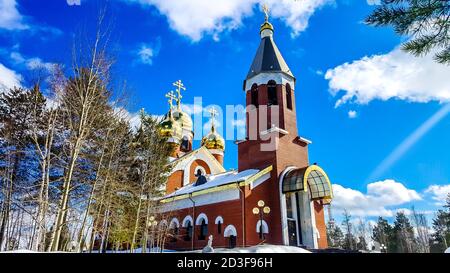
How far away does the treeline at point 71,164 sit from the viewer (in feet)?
30.0

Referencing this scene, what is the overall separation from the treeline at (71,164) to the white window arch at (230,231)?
177 inches

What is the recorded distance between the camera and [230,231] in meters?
16.8

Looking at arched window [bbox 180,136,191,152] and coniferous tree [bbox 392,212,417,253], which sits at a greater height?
arched window [bbox 180,136,191,152]

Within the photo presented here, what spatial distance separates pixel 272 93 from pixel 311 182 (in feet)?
21.1

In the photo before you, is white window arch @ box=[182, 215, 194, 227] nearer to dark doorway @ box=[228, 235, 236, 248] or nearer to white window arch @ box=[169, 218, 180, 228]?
white window arch @ box=[169, 218, 180, 228]

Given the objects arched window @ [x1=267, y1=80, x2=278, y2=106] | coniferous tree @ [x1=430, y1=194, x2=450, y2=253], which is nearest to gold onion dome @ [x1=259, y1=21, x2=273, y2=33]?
arched window @ [x1=267, y1=80, x2=278, y2=106]

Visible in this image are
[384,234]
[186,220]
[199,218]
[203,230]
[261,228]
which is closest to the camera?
[261,228]

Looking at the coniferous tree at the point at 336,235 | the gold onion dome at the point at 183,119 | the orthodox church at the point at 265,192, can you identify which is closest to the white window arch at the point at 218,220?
the orthodox church at the point at 265,192

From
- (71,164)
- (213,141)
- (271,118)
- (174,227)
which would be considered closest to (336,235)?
(213,141)

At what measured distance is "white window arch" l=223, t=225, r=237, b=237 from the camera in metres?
16.6

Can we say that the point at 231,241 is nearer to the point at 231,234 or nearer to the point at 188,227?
the point at 231,234

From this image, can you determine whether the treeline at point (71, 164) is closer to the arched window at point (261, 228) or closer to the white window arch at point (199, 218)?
the white window arch at point (199, 218)
